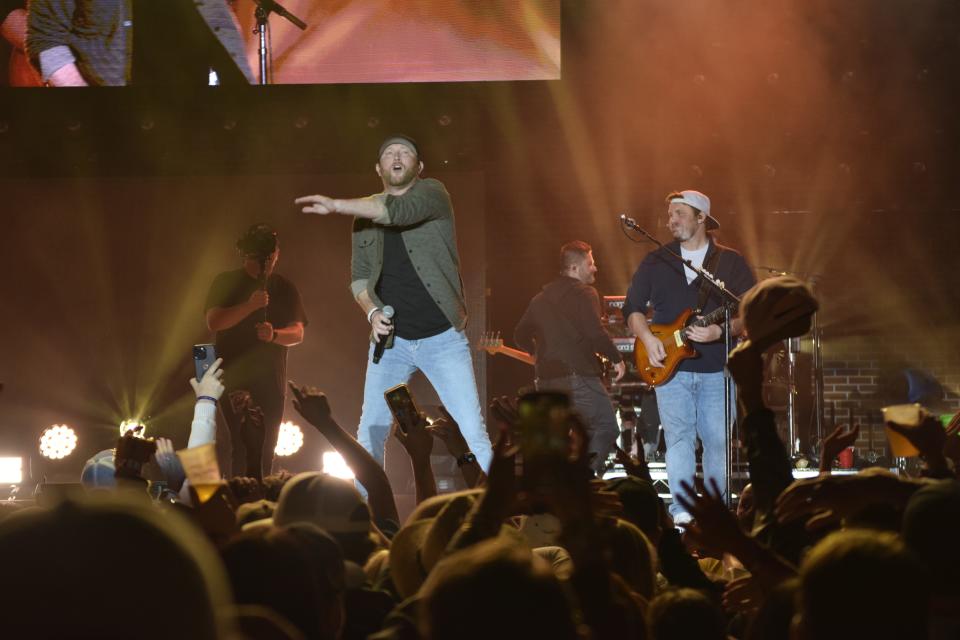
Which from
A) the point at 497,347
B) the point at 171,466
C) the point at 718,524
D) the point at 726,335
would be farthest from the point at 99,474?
the point at 497,347

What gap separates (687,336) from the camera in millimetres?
6543

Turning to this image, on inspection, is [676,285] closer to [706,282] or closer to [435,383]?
[706,282]

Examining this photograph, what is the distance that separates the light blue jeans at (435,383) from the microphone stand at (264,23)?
14.1 feet

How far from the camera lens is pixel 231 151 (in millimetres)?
9570

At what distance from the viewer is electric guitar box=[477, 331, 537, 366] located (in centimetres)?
920

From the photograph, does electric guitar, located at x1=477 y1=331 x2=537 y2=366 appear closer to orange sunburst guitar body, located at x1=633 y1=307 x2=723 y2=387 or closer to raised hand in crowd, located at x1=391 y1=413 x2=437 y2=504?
orange sunburst guitar body, located at x1=633 y1=307 x2=723 y2=387

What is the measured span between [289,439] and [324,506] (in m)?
6.98

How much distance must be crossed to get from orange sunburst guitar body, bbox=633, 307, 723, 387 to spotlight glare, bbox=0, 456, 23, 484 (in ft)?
18.0

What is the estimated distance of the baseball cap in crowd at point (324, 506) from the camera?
2373 millimetres

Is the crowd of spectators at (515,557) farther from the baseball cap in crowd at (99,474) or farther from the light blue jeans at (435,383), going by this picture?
the light blue jeans at (435,383)

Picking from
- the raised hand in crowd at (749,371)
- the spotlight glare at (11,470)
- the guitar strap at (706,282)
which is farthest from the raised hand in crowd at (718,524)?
the spotlight glare at (11,470)

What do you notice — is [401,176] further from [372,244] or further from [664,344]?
[664,344]

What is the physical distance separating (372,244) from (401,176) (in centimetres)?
41

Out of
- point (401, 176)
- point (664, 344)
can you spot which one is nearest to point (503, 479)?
point (401, 176)
